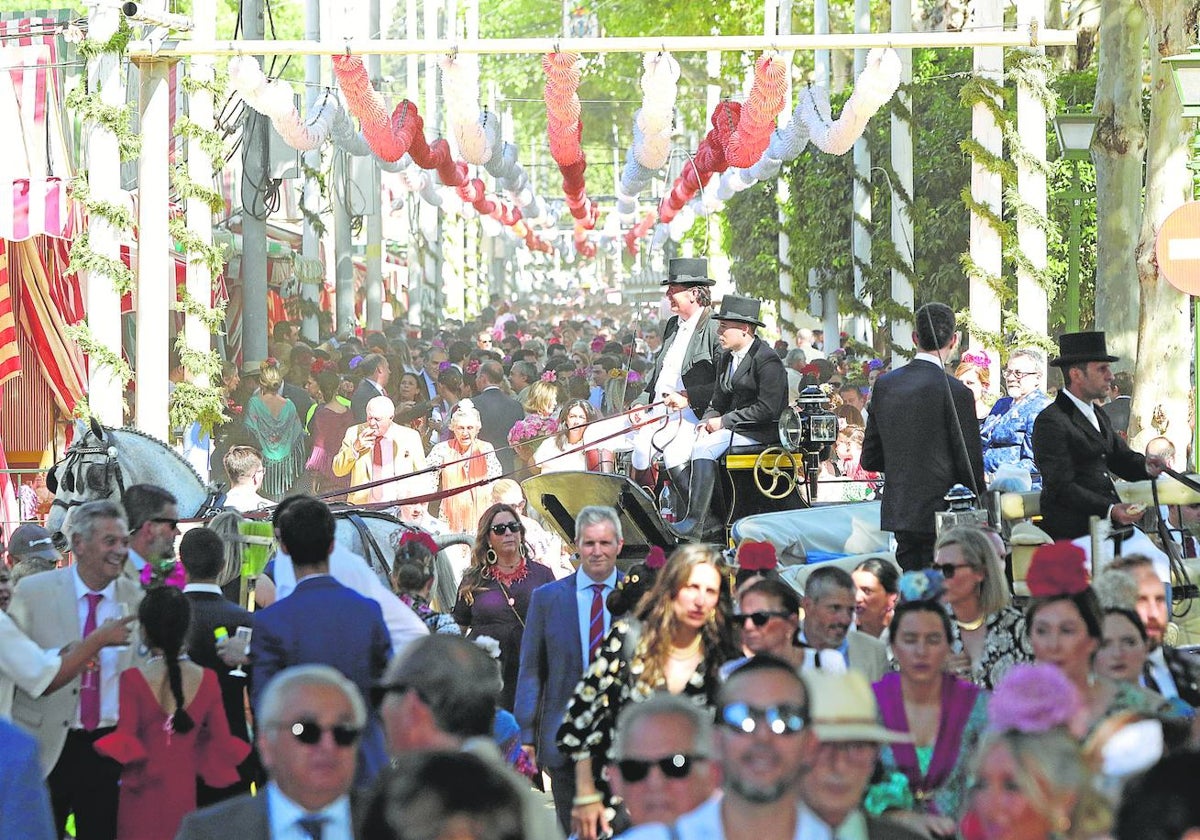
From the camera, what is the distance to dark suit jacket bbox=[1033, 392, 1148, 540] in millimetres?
Result: 10438

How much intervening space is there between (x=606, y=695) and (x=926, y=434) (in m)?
4.45

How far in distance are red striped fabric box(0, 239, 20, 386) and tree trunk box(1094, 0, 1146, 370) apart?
11550mm

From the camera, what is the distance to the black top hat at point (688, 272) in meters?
14.3

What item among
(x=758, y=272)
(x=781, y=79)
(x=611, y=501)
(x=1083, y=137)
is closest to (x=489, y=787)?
(x=611, y=501)

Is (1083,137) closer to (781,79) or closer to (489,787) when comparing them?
(781,79)

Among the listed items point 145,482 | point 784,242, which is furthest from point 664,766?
point 784,242

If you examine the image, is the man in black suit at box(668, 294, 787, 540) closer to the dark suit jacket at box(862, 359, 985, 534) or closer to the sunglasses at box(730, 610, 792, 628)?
the dark suit jacket at box(862, 359, 985, 534)

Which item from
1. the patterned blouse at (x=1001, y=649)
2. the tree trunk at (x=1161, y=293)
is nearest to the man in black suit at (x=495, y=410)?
the tree trunk at (x=1161, y=293)

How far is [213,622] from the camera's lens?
845 centimetres

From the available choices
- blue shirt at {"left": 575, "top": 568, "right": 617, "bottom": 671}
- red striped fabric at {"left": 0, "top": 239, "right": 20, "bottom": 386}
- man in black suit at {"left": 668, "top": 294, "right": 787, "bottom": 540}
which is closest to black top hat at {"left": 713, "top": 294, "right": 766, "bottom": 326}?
man in black suit at {"left": 668, "top": 294, "right": 787, "bottom": 540}

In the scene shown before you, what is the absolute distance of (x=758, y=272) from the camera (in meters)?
45.2

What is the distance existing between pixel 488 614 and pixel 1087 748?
234 inches

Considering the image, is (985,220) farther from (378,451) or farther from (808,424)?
(808,424)

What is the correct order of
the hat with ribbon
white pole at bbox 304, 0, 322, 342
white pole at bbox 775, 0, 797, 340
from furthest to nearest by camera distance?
white pole at bbox 775, 0, 797, 340 < white pole at bbox 304, 0, 322, 342 < the hat with ribbon
